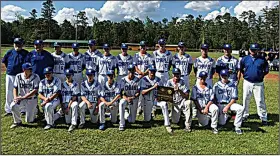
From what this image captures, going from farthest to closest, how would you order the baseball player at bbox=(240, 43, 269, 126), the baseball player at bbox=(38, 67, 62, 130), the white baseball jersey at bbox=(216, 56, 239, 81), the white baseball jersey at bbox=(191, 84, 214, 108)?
the white baseball jersey at bbox=(216, 56, 239, 81), the baseball player at bbox=(240, 43, 269, 126), the white baseball jersey at bbox=(191, 84, 214, 108), the baseball player at bbox=(38, 67, 62, 130)

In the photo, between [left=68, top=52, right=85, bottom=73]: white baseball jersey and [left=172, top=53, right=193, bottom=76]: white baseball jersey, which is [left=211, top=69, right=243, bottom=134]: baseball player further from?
[left=68, top=52, right=85, bottom=73]: white baseball jersey

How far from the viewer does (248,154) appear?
6.12m

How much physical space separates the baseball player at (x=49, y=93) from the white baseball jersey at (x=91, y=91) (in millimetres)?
635

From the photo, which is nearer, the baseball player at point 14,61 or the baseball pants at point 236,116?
the baseball pants at point 236,116

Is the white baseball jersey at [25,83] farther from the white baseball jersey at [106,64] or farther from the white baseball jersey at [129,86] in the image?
the white baseball jersey at [129,86]

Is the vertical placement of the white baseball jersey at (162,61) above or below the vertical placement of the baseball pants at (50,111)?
above

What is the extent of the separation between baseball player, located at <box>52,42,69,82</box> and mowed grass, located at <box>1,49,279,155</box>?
1515 millimetres

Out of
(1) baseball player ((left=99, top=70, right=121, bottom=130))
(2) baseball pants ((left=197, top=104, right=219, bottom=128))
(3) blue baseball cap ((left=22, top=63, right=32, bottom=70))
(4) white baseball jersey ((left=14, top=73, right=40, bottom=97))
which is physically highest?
(3) blue baseball cap ((left=22, top=63, right=32, bottom=70))

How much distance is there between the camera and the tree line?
266 ft

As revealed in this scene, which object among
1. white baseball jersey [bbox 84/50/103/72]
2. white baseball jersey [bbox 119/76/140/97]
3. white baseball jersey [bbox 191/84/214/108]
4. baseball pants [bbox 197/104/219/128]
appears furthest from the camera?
white baseball jersey [bbox 84/50/103/72]

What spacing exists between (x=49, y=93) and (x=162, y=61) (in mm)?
3326

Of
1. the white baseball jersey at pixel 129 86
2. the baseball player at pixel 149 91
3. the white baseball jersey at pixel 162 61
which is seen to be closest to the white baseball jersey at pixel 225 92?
the baseball player at pixel 149 91

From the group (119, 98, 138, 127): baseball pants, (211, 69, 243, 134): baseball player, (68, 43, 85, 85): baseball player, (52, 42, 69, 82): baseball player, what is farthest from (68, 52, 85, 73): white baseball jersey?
(211, 69, 243, 134): baseball player

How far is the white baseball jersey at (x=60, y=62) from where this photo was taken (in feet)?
28.2
